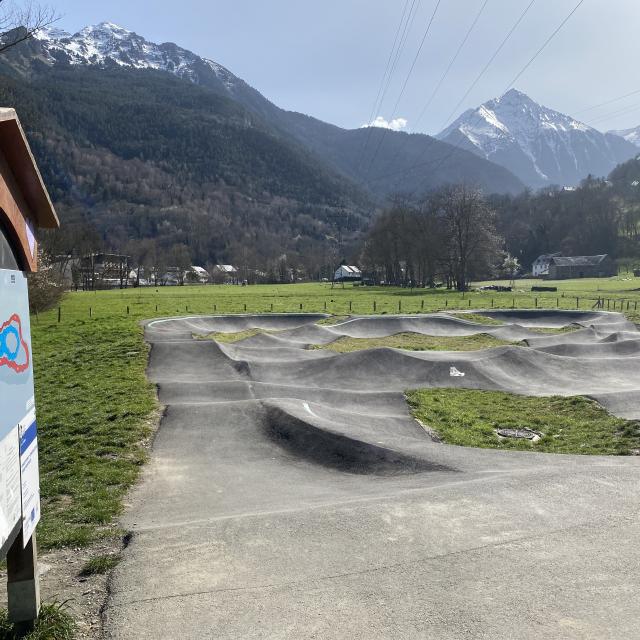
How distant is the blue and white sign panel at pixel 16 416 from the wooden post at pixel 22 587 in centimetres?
26

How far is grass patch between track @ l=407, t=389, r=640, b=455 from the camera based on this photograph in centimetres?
1329

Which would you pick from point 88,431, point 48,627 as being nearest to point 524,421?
point 88,431

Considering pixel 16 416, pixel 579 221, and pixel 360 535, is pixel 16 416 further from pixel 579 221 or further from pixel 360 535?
pixel 579 221

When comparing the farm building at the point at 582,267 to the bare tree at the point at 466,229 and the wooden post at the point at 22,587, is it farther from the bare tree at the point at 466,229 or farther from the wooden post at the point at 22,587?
the wooden post at the point at 22,587

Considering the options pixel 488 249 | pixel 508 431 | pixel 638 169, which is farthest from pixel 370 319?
pixel 638 169

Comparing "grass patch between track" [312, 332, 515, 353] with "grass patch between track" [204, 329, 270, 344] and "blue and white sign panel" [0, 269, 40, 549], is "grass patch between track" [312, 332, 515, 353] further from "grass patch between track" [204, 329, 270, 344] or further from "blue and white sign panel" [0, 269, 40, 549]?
"blue and white sign panel" [0, 269, 40, 549]

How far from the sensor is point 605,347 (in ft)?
83.6

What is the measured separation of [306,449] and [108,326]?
78.6ft

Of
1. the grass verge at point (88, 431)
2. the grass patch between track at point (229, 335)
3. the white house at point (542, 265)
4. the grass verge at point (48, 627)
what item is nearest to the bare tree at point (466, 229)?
the grass patch between track at point (229, 335)

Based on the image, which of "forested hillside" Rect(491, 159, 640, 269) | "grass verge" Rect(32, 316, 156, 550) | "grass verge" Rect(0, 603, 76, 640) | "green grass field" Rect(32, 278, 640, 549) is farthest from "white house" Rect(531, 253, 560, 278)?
"grass verge" Rect(0, 603, 76, 640)

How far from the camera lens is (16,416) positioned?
4.38 metres

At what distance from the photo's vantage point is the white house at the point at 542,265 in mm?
147812

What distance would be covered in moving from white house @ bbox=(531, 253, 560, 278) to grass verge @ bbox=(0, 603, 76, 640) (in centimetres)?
15365

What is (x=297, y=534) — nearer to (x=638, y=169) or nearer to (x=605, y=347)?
(x=605, y=347)
